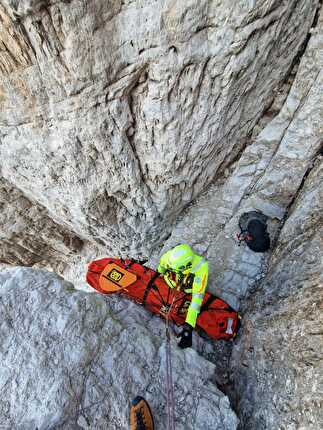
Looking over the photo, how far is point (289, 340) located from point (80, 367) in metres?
2.44

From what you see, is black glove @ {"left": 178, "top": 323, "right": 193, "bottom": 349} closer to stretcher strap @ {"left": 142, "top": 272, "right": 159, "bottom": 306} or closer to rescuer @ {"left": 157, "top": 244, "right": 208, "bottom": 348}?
rescuer @ {"left": 157, "top": 244, "right": 208, "bottom": 348}

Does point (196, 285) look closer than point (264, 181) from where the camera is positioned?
Yes

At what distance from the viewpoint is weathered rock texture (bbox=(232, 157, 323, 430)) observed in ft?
9.37

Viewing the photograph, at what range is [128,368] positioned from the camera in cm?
351

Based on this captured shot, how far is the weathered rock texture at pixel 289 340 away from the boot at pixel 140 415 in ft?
4.05

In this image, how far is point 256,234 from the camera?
546 centimetres

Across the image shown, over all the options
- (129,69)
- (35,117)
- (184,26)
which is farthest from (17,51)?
(184,26)

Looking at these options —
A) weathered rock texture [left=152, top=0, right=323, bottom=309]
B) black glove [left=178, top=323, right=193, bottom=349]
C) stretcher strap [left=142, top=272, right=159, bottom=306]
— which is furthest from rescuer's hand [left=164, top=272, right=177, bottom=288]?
weathered rock texture [left=152, top=0, right=323, bottom=309]

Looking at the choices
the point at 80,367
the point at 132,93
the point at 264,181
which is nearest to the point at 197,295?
the point at 80,367

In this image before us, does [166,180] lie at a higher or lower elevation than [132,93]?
lower

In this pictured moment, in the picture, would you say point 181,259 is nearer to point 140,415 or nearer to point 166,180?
point 140,415

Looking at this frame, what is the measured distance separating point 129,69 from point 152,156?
1684 millimetres

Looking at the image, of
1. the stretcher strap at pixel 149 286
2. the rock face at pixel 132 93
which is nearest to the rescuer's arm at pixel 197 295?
the stretcher strap at pixel 149 286

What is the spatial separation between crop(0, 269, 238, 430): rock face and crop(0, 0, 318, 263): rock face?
248 centimetres
